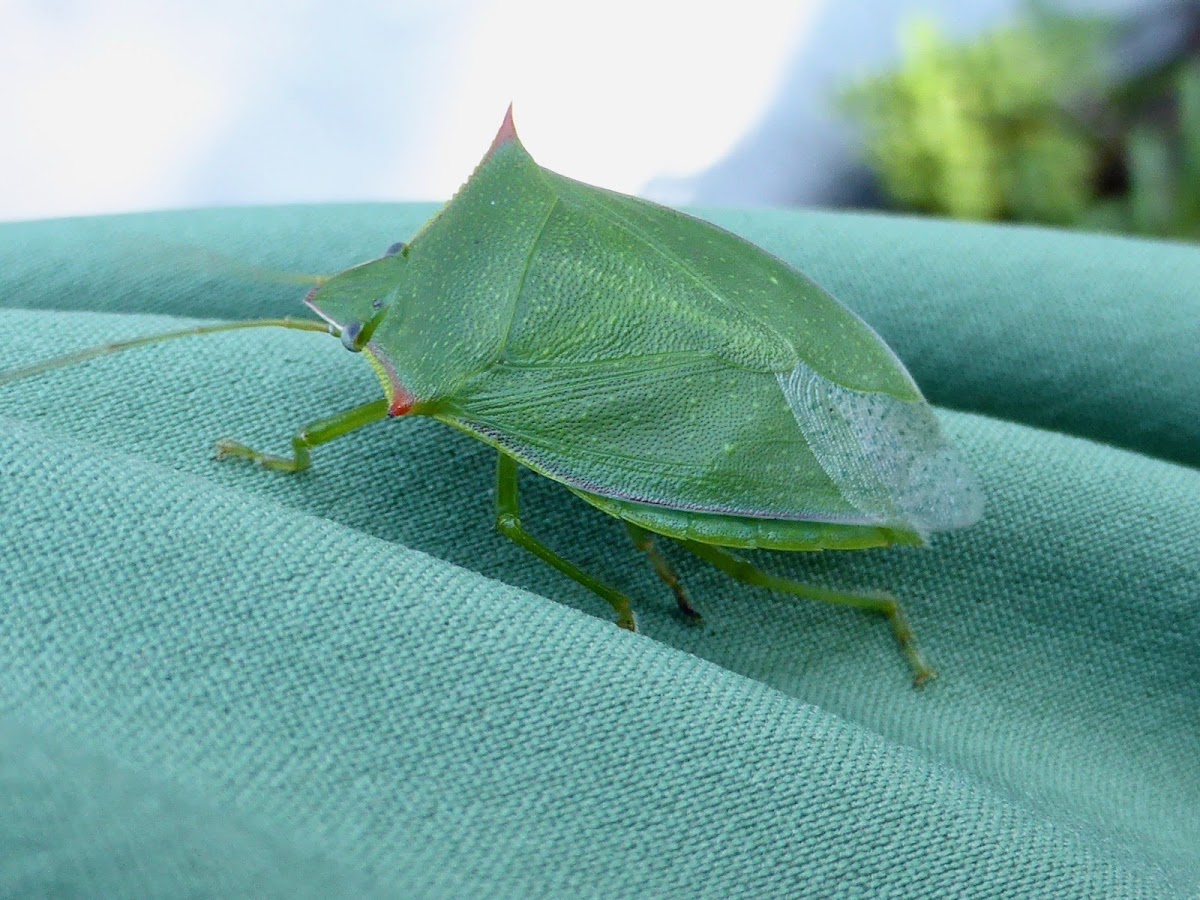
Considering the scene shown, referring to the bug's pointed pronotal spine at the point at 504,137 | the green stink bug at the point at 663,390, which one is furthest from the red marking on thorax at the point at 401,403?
the bug's pointed pronotal spine at the point at 504,137

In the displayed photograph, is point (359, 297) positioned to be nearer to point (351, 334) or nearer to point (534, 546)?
point (351, 334)

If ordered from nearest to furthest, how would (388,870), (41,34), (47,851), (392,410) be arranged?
1. (47,851)
2. (388,870)
3. (392,410)
4. (41,34)

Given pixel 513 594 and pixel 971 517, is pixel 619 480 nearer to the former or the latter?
pixel 513 594

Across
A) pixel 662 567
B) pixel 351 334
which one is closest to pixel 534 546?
pixel 662 567

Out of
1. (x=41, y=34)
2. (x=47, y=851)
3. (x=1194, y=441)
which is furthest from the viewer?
(x=41, y=34)

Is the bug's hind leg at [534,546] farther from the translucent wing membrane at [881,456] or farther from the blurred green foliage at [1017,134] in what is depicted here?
the blurred green foliage at [1017,134]

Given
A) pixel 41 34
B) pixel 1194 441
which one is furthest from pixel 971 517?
pixel 41 34
